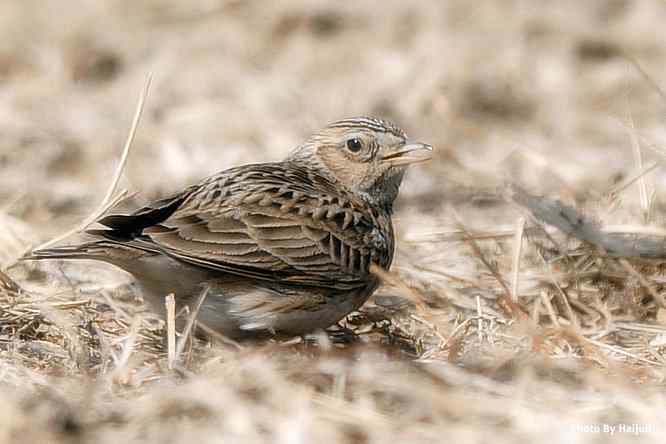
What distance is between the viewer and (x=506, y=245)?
6871 millimetres

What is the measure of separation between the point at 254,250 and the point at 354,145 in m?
1.10

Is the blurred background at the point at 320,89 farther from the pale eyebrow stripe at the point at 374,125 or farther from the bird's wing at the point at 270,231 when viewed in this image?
the bird's wing at the point at 270,231

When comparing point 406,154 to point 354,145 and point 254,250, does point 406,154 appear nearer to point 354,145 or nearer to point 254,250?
point 354,145

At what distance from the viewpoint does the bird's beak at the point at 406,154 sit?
6137mm

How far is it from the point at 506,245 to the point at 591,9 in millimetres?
5142

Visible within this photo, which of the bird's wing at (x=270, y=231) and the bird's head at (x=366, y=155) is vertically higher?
the bird's head at (x=366, y=155)

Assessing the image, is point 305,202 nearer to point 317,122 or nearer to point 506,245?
point 506,245

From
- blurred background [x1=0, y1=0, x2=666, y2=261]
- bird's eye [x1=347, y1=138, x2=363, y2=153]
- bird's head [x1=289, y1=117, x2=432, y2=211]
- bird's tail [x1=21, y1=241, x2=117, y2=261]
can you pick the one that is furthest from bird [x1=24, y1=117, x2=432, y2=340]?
blurred background [x1=0, y1=0, x2=666, y2=261]

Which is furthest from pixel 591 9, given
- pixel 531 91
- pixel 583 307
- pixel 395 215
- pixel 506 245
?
pixel 583 307


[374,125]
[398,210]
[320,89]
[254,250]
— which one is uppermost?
[374,125]

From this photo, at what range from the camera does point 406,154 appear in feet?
20.3

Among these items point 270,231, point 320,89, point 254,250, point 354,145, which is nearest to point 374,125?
point 354,145

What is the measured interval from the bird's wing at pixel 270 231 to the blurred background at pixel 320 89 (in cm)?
171

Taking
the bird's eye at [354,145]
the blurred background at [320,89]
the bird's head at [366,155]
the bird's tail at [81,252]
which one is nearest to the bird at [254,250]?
the bird's tail at [81,252]
